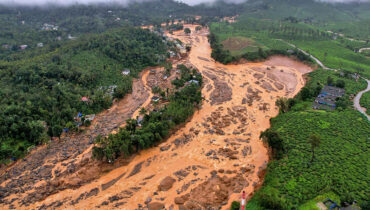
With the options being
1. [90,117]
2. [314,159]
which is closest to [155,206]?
[314,159]

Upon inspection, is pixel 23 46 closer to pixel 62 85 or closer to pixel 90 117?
pixel 62 85

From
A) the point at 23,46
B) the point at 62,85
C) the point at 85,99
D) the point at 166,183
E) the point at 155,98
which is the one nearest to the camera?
the point at 166,183

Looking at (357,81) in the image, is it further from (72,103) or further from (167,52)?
(72,103)

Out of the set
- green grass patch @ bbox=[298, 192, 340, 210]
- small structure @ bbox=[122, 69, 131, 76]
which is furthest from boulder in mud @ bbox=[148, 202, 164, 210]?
small structure @ bbox=[122, 69, 131, 76]

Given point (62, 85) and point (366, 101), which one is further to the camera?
point (62, 85)

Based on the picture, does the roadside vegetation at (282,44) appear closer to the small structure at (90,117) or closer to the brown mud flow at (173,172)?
the brown mud flow at (173,172)

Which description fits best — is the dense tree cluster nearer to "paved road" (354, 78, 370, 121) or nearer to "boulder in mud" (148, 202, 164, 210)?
"boulder in mud" (148, 202, 164, 210)
